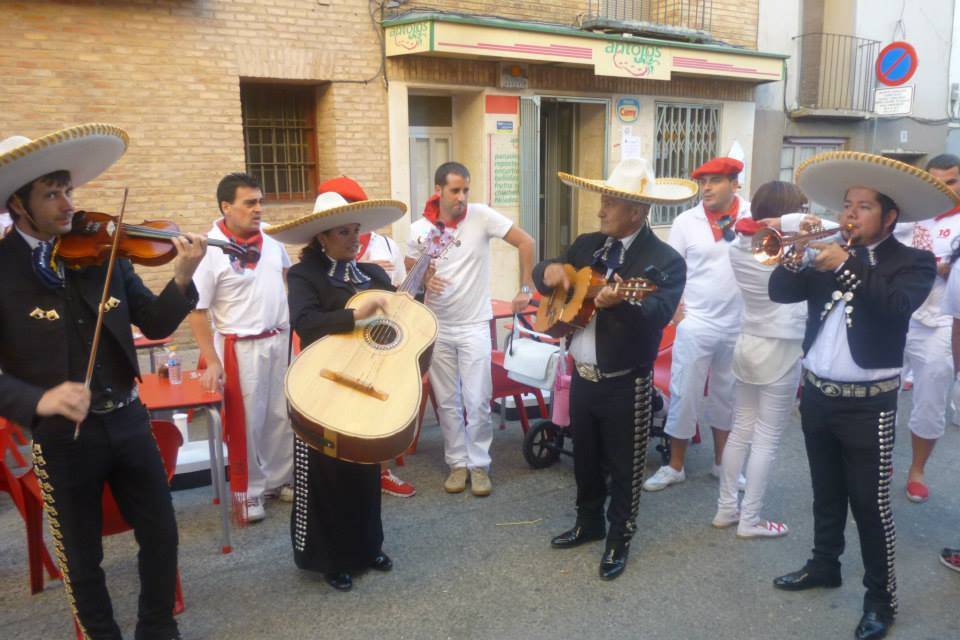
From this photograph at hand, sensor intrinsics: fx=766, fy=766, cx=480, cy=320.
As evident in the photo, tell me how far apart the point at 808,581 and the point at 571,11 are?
919 centimetres

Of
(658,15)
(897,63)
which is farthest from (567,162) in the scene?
(897,63)

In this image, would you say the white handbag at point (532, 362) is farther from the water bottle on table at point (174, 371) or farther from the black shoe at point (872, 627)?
the black shoe at point (872, 627)

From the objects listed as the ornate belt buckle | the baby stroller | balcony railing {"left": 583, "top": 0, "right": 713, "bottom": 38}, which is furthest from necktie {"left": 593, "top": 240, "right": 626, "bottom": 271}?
balcony railing {"left": 583, "top": 0, "right": 713, "bottom": 38}

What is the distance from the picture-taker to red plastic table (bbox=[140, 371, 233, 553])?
3873 mm

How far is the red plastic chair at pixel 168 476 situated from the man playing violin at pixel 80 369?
0.85 ft

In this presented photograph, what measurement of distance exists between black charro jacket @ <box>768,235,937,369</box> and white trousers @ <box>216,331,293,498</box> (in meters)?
2.75

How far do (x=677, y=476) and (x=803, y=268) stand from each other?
2095 mm

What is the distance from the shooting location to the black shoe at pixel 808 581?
359 centimetres

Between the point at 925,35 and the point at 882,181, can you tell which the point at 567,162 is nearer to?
the point at 925,35

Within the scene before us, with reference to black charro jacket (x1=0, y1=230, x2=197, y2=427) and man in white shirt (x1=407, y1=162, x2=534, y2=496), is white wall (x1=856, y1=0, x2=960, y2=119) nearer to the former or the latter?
man in white shirt (x1=407, y1=162, x2=534, y2=496)

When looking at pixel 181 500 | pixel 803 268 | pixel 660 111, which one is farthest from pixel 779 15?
pixel 181 500

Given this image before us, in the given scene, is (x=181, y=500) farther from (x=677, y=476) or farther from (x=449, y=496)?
(x=677, y=476)

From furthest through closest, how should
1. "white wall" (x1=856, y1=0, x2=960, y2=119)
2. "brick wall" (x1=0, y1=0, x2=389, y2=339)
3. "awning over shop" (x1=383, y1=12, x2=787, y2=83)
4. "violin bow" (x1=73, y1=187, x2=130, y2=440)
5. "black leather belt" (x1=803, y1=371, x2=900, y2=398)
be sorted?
"white wall" (x1=856, y1=0, x2=960, y2=119)
"awning over shop" (x1=383, y1=12, x2=787, y2=83)
"brick wall" (x1=0, y1=0, x2=389, y2=339)
"black leather belt" (x1=803, y1=371, x2=900, y2=398)
"violin bow" (x1=73, y1=187, x2=130, y2=440)

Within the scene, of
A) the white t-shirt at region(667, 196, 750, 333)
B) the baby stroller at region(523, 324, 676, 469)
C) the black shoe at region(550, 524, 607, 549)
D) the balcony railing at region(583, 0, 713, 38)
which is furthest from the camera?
the balcony railing at region(583, 0, 713, 38)
